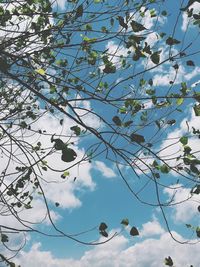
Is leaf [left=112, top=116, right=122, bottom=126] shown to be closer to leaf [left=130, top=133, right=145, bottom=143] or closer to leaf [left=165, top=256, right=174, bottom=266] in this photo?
leaf [left=130, top=133, right=145, bottom=143]

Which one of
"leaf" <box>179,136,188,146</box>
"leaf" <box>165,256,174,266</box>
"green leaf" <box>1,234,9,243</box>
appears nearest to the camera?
"leaf" <box>179,136,188,146</box>

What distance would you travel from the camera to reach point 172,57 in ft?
16.1

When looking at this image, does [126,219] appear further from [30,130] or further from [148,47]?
[30,130]

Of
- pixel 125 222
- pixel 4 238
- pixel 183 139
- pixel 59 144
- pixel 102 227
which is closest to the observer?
pixel 59 144

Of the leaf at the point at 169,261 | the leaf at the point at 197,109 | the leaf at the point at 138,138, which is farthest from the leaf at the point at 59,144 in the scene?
the leaf at the point at 169,261

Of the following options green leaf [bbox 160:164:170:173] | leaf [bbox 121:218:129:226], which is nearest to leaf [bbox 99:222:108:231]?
leaf [bbox 121:218:129:226]

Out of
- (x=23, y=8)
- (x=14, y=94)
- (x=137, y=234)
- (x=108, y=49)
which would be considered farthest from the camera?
(x=14, y=94)

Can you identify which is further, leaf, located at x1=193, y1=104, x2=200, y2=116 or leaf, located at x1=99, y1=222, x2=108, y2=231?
leaf, located at x1=193, y1=104, x2=200, y2=116

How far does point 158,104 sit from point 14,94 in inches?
130

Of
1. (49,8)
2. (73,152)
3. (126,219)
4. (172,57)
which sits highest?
(49,8)

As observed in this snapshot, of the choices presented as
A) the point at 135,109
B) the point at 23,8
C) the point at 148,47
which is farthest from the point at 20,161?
the point at 148,47

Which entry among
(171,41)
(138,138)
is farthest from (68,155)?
(171,41)

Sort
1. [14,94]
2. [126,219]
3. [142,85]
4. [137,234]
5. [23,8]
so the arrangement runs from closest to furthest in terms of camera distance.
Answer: [137,234] → [126,219] → [142,85] → [23,8] → [14,94]

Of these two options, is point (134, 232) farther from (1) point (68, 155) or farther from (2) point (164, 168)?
(1) point (68, 155)
